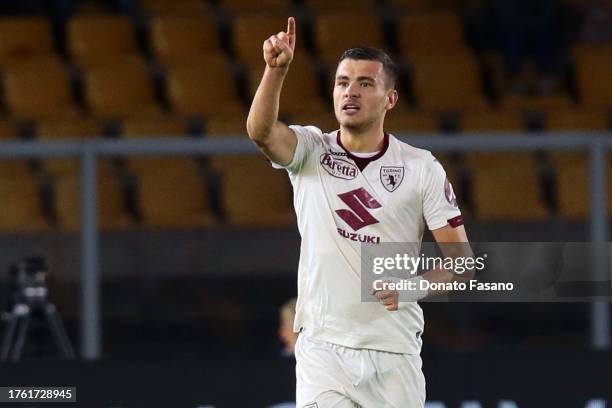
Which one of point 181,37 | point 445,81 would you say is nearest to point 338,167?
point 445,81

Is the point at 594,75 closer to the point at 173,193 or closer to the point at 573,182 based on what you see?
the point at 573,182

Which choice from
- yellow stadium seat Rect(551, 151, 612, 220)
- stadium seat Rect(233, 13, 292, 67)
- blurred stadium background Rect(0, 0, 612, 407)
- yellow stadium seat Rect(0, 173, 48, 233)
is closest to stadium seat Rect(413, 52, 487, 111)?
blurred stadium background Rect(0, 0, 612, 407)

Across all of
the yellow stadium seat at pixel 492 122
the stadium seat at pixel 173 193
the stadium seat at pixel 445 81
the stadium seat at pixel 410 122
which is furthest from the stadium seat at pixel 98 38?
the stadium seat at pixel 173 193

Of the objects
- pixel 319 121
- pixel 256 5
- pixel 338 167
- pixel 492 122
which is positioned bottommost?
pixel 338 167

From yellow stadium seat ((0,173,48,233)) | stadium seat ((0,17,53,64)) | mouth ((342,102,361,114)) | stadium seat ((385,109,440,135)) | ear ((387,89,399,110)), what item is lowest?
mouth ((342,102,361,114))

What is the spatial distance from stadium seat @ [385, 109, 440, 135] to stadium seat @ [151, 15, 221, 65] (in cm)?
207

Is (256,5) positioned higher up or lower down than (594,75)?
higher up

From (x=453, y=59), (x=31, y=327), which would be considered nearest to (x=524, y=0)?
(x=453, y=59)

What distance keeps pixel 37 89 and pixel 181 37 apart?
129 centimetres

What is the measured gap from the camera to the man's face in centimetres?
462

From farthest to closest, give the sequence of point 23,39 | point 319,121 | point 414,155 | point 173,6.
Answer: point 173,6 < point 23,39 < point 319,121 < point 414,155

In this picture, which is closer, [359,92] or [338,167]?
[359,92]

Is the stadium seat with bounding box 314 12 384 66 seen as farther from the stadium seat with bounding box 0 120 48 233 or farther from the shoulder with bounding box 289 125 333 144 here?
the shoulder with bounding box 289 125 333 144

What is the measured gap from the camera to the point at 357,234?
15.6 feet
